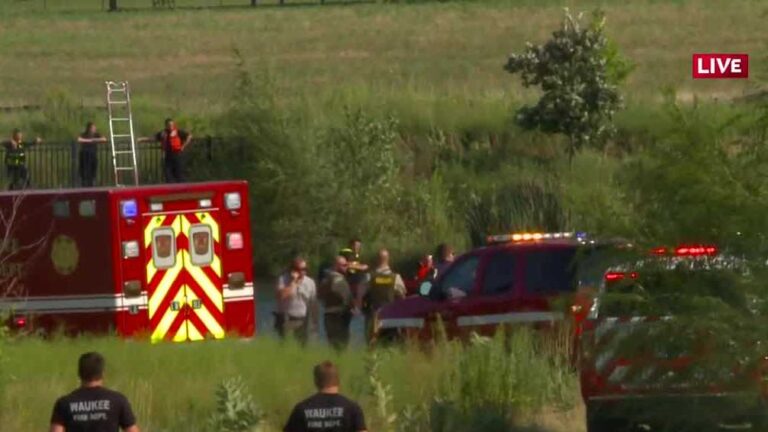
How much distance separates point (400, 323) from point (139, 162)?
2198 centimetres

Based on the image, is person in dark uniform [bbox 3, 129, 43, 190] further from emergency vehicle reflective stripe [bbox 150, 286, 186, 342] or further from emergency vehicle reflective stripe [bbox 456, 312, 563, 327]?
emergency vehicle reflective stripe [bbox 456, 312, 563, 327]

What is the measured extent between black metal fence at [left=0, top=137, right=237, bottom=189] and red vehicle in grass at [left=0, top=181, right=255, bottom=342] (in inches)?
693

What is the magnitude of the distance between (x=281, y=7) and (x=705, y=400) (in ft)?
225

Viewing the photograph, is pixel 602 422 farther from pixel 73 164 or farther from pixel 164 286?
pixel 73 164

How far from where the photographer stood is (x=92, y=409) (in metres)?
11.8

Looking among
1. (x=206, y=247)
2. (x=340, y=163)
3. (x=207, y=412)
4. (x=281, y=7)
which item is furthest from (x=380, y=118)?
(x=281, y=7)

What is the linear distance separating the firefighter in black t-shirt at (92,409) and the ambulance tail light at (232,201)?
1124 centimetres

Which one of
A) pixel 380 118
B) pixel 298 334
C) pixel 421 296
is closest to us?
pixel 421 296

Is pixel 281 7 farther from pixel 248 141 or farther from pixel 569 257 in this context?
pixel 569 257

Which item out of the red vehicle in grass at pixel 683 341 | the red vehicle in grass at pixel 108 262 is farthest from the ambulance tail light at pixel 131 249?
the red vehicle in grass at pixel 683 341

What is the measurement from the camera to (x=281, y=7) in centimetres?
8131

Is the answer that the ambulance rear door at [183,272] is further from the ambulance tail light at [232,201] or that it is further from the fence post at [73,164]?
the fence post at [73,164]

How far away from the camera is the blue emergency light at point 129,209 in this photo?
72.0ft

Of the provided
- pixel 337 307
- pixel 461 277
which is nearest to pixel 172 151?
pixel 337 307
